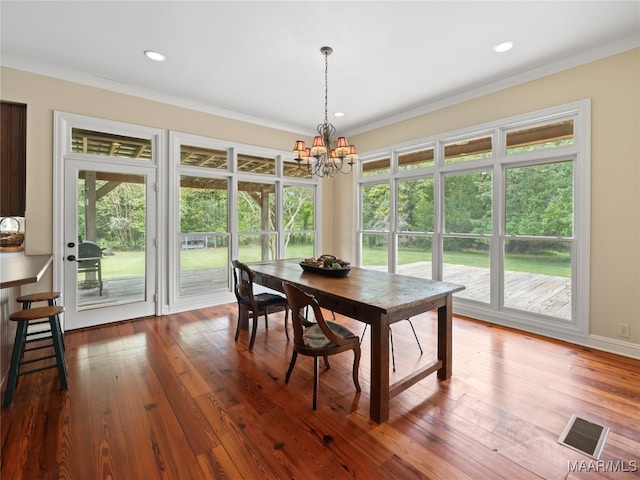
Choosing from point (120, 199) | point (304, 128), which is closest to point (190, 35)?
point (120, 199)

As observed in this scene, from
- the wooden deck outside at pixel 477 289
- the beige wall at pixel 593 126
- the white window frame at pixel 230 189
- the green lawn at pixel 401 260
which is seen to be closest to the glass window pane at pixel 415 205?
the green lawn at pixel 401 260

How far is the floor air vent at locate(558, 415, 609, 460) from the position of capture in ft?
5.66

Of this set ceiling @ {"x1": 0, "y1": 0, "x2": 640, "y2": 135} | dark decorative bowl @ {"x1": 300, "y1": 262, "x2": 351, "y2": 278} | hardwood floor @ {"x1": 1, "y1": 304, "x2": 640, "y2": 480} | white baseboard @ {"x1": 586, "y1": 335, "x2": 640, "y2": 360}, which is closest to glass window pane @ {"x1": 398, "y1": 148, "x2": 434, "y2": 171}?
ceiling @ {"x1": 0, "y1": 0, "x2": 640, "y2": 135}

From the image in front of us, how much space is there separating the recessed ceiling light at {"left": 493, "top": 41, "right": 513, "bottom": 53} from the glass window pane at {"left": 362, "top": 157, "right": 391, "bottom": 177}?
2305 millimetres

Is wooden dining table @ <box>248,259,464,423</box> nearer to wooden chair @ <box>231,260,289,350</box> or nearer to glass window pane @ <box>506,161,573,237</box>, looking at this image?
wooden chair @ <box>231,260,289,350</box>

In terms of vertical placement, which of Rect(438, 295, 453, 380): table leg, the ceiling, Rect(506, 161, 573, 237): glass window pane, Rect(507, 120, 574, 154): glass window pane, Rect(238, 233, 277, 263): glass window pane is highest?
the ceiling

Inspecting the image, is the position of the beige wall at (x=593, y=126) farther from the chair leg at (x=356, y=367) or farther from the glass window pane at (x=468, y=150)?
the chair leg at (x=356, y=367)

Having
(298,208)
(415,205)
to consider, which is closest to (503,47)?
(415,205)

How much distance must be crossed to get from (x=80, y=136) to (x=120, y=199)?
0.83m

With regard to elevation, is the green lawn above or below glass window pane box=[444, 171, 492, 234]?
below

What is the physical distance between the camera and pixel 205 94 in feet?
13.5

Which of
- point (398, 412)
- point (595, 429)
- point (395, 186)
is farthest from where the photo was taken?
point (395, 186)

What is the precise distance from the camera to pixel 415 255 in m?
4.86

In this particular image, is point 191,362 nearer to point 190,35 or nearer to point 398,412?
point 398,412
